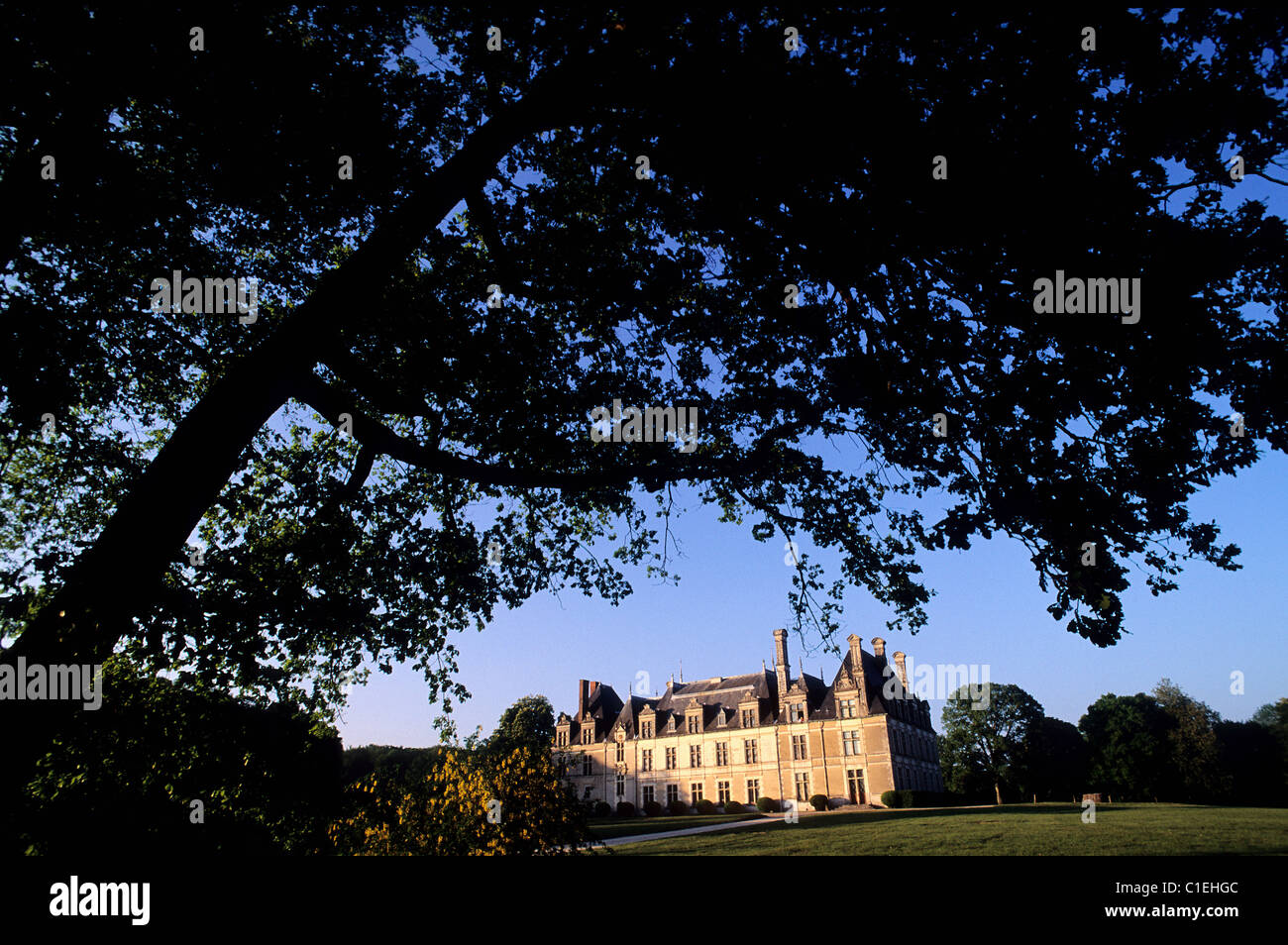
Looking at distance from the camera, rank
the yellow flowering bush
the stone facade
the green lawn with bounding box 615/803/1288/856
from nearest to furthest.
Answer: the yellow flowering bush, the green lawn with bounding box 615/803/1288/856, the stone facade

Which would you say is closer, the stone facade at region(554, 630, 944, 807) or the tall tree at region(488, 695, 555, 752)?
the stone facade at region(554, 630, 944, 807)

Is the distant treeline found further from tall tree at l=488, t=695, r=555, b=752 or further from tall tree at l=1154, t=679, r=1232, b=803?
tall tree at l=488, t=695, r=555, b=752

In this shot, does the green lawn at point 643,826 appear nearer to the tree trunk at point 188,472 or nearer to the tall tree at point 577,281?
the tall tree at point 577,281

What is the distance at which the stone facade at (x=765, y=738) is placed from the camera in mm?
54094

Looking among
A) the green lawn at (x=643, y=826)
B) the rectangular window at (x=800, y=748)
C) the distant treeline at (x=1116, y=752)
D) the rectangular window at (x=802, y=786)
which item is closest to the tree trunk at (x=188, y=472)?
the green lawn at (x=643, y=826)

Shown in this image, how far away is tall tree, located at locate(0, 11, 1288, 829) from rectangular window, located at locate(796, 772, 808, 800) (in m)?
51.2

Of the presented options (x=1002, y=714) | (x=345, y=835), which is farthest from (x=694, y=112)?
(x=1002, y=714)

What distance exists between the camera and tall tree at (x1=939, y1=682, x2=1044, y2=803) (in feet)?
193

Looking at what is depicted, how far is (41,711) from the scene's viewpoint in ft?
16.0

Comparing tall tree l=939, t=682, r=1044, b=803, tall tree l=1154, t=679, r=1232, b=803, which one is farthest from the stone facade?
tall tree l=1154, t=679, r=1232, b=803

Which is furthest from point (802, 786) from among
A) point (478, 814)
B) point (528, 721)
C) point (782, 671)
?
point (478, 814)
